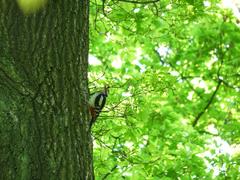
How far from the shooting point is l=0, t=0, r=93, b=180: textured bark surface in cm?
271

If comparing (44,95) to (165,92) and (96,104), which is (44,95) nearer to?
(96,104)

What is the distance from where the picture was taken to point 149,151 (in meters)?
7.20

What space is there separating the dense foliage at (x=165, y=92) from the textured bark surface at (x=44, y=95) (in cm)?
110

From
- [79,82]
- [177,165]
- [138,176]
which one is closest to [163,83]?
[138,176]

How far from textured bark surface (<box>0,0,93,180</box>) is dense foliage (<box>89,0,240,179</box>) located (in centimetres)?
110

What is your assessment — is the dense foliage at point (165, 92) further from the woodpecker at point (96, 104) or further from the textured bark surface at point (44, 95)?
the textured bark surface at point (44, 95)

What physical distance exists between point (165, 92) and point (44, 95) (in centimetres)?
236

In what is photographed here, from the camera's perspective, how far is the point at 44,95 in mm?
2857

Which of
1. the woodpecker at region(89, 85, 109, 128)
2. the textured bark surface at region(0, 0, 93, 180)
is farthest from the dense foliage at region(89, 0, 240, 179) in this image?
the textured bark surface at region(0, 0, 93, 180)

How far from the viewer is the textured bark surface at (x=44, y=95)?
2.71 m

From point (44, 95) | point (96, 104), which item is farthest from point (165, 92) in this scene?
point (44, 95)

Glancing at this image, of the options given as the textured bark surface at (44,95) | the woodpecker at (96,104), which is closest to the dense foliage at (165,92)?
the woodpecker at (96,104)

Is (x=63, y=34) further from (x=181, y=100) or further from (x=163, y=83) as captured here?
(x=181, y=100)

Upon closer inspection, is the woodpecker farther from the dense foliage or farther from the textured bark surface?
the textured bark surface
